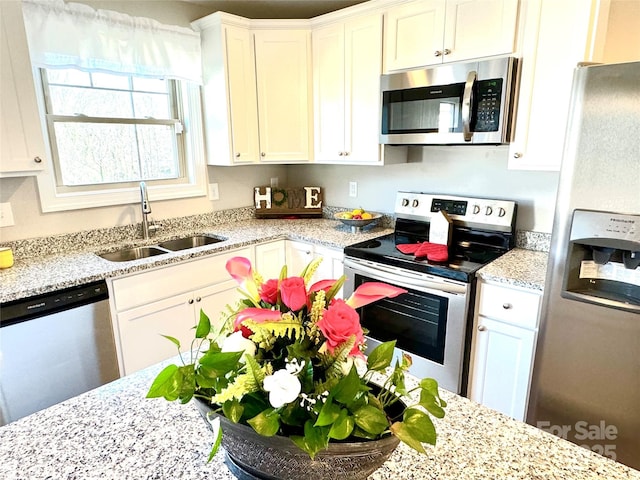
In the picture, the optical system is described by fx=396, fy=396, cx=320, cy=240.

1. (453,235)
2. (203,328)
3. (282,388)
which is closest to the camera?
(282,388)

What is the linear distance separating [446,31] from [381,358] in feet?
6.70

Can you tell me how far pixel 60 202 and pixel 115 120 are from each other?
0.63 metres

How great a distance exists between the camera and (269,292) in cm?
65

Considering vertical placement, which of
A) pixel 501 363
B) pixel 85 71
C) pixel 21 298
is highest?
pixel 85 71

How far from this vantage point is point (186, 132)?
2.86 metres

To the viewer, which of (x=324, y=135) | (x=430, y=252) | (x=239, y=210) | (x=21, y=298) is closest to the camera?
(x=21, y=298)

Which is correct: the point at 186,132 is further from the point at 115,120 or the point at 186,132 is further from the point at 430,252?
the point at 430,252

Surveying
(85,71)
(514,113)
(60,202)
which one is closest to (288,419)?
(514,113)

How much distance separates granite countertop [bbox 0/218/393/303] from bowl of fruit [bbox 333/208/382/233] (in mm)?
51

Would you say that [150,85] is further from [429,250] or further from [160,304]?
[429,250]

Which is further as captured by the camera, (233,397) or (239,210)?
(239,210)

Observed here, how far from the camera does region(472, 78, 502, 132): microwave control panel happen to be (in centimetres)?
197

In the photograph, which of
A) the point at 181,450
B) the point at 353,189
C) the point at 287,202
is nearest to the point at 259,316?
the point at 181,450
